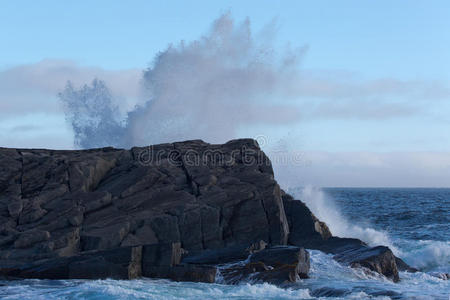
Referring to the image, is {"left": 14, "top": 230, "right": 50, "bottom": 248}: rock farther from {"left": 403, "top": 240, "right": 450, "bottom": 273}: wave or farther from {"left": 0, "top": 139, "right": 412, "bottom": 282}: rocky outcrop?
{"left": 403, "top": 240, "right": 450, "bottom": 273}: wave

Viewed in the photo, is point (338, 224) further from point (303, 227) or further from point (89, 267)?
point (89, 267)

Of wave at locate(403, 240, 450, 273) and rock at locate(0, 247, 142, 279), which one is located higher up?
rock at locate(0, 247, 142, 279)

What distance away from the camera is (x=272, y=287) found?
52.5 ft

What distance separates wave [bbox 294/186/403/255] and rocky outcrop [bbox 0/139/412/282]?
741 cm

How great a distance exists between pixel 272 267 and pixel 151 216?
5.22 m

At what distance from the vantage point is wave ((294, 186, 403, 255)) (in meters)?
31.1

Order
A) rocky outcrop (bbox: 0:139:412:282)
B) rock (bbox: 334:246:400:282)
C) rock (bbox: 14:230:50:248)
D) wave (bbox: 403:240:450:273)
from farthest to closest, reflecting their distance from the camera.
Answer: wave (bbox: 403:240:450:273), rock (bbox: 334:246:400:282), rock (bbox: 14:230:50:248), rocky outcrop (bbox: 0:139:412:282)

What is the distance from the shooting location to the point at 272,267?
1738 cm

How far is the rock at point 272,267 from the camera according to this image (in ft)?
55.0

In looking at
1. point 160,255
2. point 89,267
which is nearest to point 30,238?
point 89,267

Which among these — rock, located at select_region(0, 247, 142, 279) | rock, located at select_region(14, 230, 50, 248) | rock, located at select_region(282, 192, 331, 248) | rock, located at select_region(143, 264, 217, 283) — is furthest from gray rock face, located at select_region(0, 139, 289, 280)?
rock, located at select_region(282, 192, 331, 248)

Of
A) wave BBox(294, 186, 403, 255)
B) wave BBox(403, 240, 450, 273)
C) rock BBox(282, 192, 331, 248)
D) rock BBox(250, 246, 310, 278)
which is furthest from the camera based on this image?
wave BBox(294, 186, 403, 255)

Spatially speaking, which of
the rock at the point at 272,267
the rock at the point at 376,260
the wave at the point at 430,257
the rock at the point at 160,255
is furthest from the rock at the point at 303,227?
the rock at the point at 160,255

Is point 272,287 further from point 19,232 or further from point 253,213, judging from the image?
point 19,232
